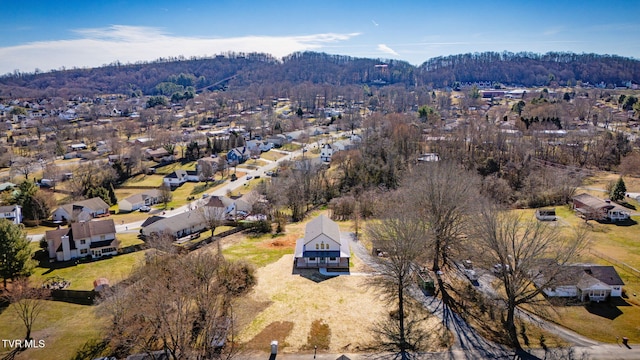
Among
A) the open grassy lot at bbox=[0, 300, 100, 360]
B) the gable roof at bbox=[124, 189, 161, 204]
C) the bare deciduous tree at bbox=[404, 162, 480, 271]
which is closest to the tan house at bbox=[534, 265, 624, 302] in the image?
the bare deciduous tree at bbox=[404, 162, 480, 271]

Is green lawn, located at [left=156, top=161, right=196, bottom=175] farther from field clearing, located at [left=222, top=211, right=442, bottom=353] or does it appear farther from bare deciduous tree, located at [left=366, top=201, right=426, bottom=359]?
bare deciduous tree, located at [left=366, top=201, right=426, bottom=359]

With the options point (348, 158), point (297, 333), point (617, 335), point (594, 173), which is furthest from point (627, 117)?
point (297, 333)

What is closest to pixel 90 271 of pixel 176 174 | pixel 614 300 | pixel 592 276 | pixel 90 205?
pixel 90 205

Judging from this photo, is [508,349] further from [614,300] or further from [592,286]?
[614,300]

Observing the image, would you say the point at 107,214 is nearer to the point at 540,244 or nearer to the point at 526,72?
the point at 540,244

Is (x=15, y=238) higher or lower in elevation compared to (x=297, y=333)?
higher

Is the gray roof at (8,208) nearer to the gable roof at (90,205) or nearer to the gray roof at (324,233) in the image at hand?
the gable roof at (90,205)

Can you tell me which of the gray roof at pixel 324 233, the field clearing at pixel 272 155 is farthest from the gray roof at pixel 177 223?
the field clearing at pixel 272 155
